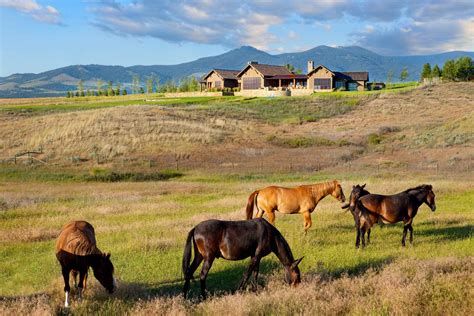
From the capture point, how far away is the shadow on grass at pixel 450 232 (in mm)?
16181

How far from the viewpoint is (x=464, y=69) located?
120875 mm

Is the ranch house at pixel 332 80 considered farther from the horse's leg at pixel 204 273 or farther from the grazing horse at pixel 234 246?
the horse's leg at pixel 204 273

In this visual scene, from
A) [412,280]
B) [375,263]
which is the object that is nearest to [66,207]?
[375,263]

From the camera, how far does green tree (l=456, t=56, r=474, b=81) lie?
121 metres

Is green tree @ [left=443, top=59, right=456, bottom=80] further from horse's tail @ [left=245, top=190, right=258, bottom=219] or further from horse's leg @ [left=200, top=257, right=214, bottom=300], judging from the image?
horse's leg @ [left=200, top=257, right=214, bottom=300]

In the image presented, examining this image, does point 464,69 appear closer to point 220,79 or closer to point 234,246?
point 220,79

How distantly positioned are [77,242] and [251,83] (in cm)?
10584

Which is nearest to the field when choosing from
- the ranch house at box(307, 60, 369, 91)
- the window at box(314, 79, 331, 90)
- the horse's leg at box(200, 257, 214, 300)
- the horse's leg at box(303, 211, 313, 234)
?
the horse's leg at box(200, 257, 214, 300)

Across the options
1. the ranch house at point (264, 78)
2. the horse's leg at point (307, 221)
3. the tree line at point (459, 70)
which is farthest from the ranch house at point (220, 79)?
the horse's leg at point (307, 221)

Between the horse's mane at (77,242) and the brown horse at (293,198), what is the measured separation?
253 inches

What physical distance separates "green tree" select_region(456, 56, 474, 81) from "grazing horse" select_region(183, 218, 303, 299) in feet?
414

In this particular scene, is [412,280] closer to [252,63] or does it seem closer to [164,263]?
[164,263]

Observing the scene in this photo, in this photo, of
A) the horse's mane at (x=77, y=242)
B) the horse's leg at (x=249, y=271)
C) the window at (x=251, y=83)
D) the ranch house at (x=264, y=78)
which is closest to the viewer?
the horse's mane at (x=77, y=242)

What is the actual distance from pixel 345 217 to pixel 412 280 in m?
9.87
